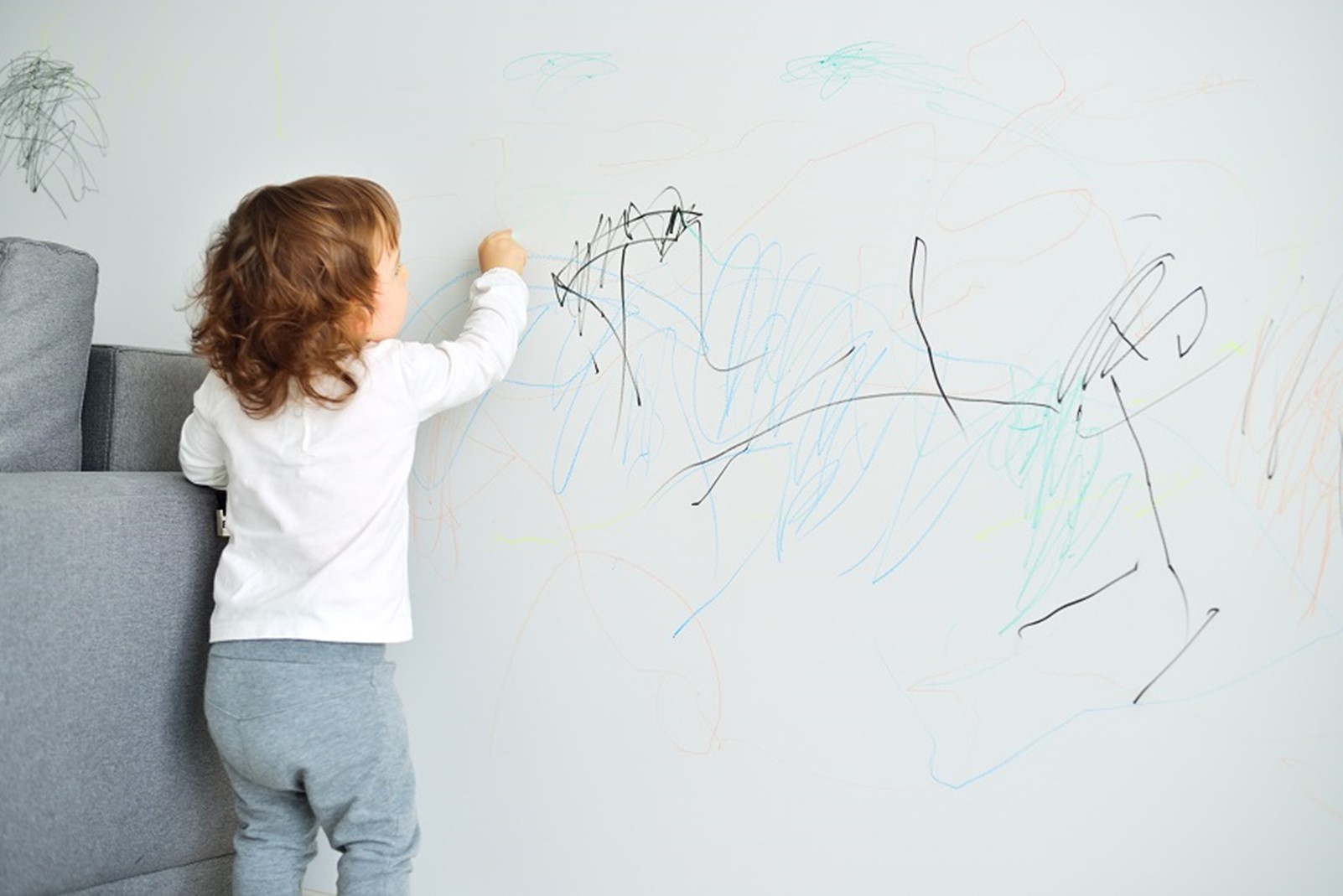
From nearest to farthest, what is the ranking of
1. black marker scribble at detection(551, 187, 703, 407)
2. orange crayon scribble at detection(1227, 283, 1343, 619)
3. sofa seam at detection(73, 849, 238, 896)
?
orange crayon scribble at detection(1227, 283, 1343, 619)
sofa seam at detection(73, 849, 238, 896)
black marker scribble at detection(551, 187, 703, 407)

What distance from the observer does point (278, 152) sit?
1.73 metres

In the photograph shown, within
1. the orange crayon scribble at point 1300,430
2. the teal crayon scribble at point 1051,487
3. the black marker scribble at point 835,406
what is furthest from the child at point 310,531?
the orange crayon scribble at point 1300,430

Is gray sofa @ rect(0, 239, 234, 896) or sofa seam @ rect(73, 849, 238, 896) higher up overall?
gray sofa @ rect(0, 239, 234, 896)

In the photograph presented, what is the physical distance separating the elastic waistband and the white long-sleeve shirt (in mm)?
14

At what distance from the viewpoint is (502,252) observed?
1503 mm

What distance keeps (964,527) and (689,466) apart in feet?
1.09

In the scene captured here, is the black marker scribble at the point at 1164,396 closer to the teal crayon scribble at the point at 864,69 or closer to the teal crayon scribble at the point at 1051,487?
the teal crayon scribble at the point at 1051,487

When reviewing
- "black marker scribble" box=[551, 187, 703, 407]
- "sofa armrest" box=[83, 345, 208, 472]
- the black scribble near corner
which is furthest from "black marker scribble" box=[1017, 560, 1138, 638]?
the black scribble near corner

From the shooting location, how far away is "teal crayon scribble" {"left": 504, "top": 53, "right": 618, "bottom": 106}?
4.94ft

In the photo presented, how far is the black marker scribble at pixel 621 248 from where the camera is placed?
1457mm

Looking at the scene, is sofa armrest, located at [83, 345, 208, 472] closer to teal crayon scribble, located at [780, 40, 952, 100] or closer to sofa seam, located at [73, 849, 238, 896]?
sofa seam, located at [73, 849, 238, 896]

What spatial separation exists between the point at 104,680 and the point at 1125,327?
3.80 ft

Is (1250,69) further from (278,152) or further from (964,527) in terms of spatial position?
(278,152)

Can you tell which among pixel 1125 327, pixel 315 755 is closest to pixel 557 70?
pixel 1125 327
